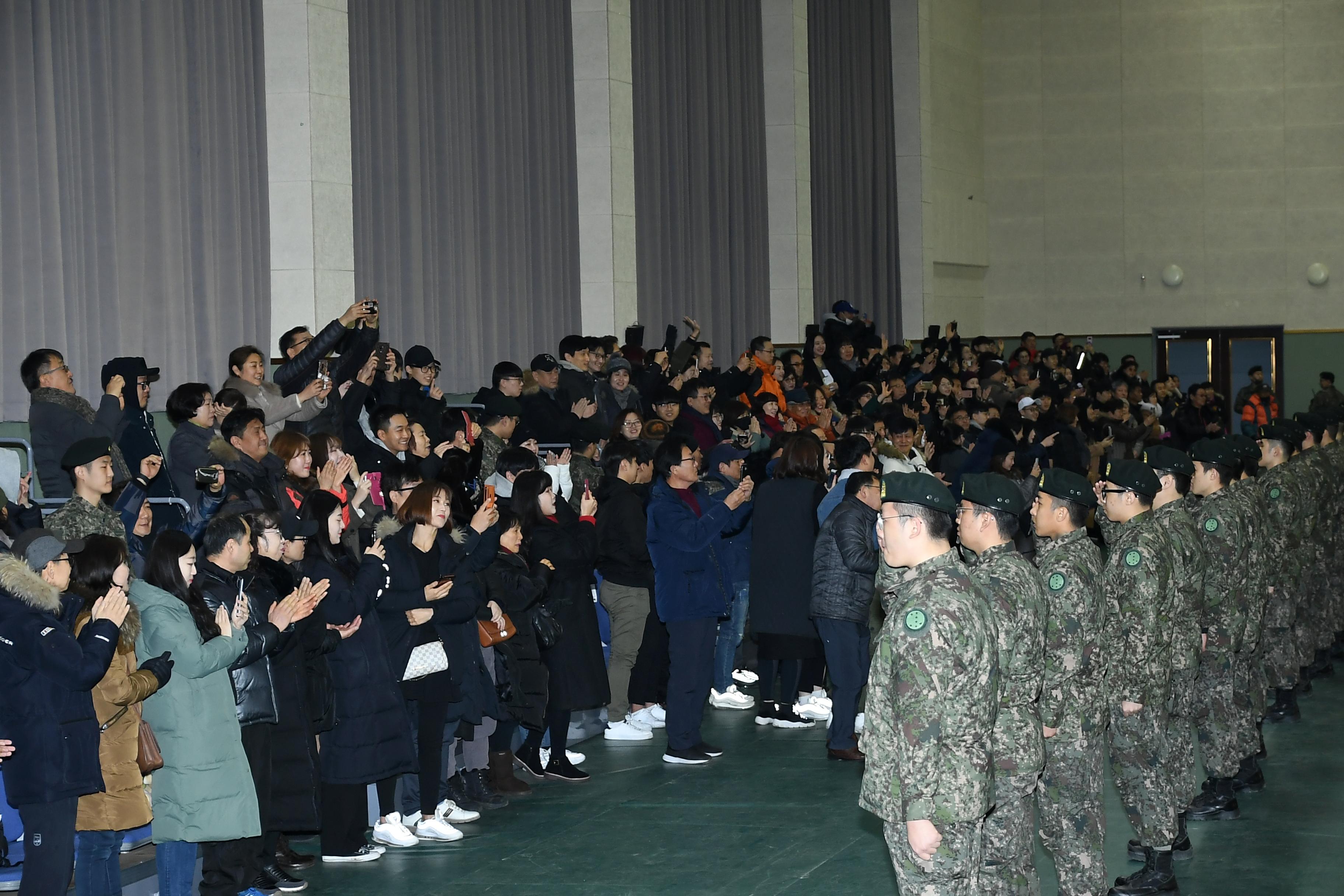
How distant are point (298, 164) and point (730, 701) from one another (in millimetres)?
5292

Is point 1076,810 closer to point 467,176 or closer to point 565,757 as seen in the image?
point 565,757

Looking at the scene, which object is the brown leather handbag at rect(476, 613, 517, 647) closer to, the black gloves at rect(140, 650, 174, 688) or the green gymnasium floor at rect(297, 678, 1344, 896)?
the green gymnasium floor at rect(297, 678, 1344, 896)

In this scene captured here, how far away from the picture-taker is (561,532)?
877 centimetres

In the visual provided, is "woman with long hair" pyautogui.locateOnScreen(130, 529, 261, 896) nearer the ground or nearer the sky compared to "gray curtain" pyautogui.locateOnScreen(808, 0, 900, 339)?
nearer the ground

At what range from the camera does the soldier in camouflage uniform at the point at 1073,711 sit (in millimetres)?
6156

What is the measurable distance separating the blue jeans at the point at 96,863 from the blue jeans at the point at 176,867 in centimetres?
18

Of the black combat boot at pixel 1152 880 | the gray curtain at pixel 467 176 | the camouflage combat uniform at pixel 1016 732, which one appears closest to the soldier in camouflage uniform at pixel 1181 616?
the black combat boot at pixel 1152 880

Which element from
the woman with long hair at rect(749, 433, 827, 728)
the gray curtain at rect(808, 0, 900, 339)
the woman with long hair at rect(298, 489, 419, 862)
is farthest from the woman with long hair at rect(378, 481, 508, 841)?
the gray curtain at rect(808, 0, 900, 339)

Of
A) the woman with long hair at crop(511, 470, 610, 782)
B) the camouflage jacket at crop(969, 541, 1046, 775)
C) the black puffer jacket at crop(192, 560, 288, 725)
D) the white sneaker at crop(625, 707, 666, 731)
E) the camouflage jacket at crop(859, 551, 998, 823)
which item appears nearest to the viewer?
the camouflage jacket at crop(859, 551, 998, 823)

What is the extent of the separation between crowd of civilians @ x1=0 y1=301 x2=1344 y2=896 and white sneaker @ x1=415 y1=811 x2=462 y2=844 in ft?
0.04

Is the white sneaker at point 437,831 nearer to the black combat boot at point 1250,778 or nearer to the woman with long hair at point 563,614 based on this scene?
the woman with long hair at point 563,614

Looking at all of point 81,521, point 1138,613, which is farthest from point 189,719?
point 1138,613

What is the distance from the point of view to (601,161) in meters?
16.4

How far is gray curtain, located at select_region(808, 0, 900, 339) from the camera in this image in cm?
2231
